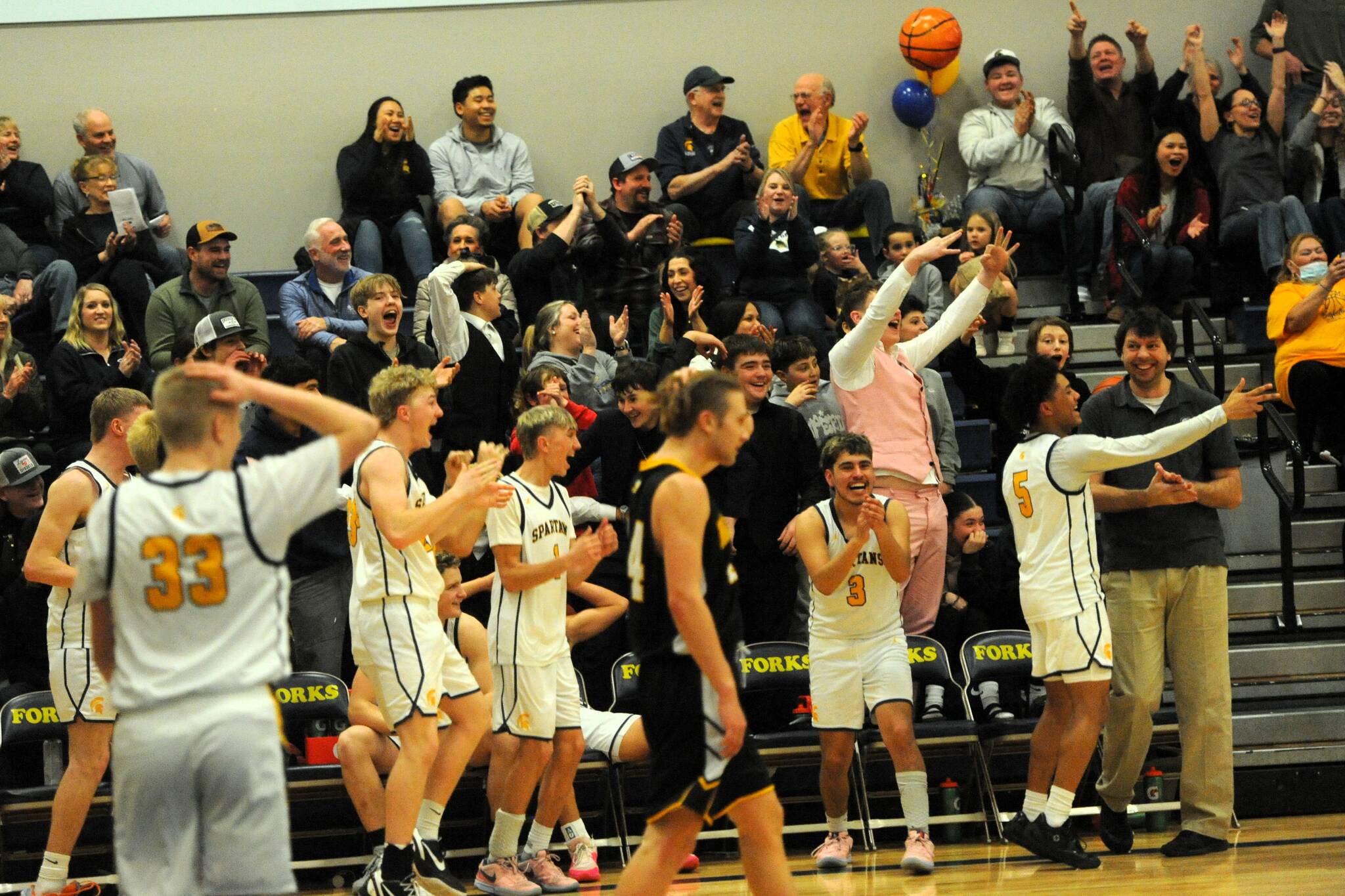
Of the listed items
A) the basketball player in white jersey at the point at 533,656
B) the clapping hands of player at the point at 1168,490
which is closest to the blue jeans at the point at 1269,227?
the clapping hands of player at the point at 1168,490

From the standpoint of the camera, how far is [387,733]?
6.66 m

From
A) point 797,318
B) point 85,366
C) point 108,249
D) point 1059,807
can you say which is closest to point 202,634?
point 1059,807

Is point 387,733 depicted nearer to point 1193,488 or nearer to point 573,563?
point 573,563

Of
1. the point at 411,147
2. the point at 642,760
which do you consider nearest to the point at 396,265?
the point at 411,147

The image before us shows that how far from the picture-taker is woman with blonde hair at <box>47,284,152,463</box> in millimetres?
8430

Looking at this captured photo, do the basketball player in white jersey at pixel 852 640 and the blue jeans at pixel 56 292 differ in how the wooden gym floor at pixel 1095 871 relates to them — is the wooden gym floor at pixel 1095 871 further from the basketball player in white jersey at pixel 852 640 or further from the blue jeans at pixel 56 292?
the blue jeans at pixel 56 292

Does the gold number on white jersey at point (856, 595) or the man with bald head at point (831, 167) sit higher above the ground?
the man with bald head at point (831, 167)

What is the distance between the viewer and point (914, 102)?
1200cm

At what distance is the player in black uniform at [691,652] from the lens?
14.0 feet

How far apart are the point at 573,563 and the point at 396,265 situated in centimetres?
522

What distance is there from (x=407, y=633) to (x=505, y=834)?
1.19 m

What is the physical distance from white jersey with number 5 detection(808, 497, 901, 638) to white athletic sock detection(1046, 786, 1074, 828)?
1019 mm

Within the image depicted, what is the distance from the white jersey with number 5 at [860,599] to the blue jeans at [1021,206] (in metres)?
4.64

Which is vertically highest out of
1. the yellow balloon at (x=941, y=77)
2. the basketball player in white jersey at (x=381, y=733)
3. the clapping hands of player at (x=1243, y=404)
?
the yellow balloon at (x=941, y=77)
